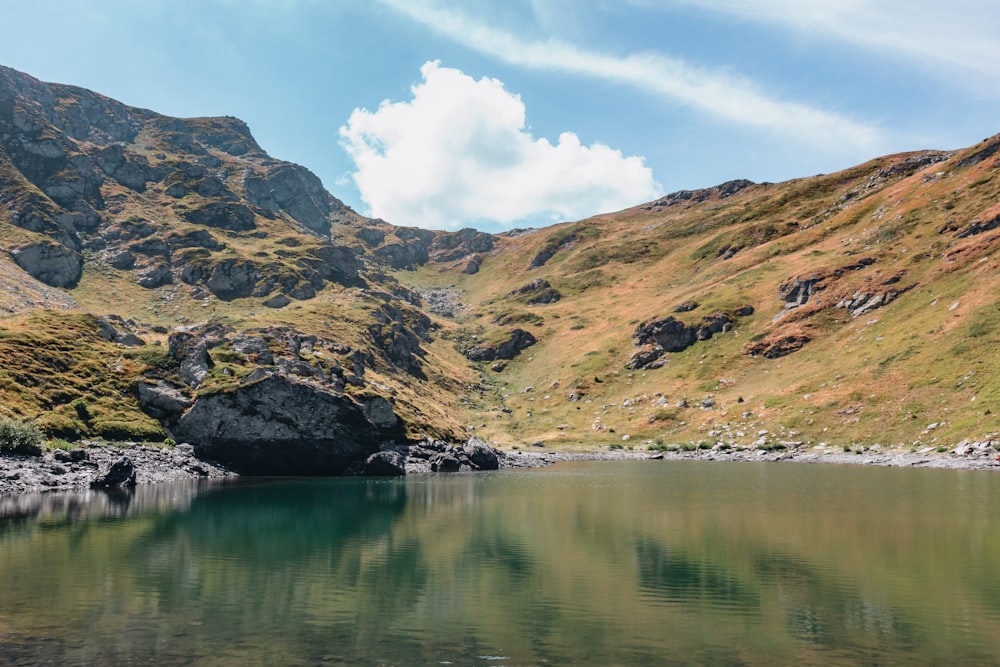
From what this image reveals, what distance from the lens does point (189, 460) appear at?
92.0m

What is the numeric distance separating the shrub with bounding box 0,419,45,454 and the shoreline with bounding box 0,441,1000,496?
1.24 metres

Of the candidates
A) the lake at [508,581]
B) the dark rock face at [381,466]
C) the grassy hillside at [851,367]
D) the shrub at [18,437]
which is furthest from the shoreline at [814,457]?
the shrub at [18,437]

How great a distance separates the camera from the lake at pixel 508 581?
22906 mm

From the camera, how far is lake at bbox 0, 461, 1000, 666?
2291 centimetres

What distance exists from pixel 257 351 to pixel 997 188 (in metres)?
205

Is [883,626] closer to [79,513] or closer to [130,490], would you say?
[79,513]

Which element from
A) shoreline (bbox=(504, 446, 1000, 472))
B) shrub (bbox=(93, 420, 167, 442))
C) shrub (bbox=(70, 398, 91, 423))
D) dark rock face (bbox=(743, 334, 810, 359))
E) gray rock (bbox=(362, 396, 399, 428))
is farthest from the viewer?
dark rock face (bbox=(743, 334, 810, 359))

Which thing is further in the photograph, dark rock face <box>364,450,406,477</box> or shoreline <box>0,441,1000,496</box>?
dark rock face <box>364,450,406,477</box>

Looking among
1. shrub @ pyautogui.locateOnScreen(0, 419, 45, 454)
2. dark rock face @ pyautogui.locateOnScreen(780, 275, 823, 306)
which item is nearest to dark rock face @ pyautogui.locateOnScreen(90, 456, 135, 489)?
shrub @ pyautogui.locateOnScreen(0, 419, 45, 454)

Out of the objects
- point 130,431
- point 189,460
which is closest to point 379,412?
point 189,460

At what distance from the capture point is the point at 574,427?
17362 centimetres

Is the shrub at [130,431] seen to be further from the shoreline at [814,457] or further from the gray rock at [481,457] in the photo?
the shoreline at [814,457]

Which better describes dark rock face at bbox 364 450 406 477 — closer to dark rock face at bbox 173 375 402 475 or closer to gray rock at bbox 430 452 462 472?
dark rock face at bbox 173 375 402 475

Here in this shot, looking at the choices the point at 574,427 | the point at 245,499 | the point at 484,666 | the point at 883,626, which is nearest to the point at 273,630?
the point at 484,666
